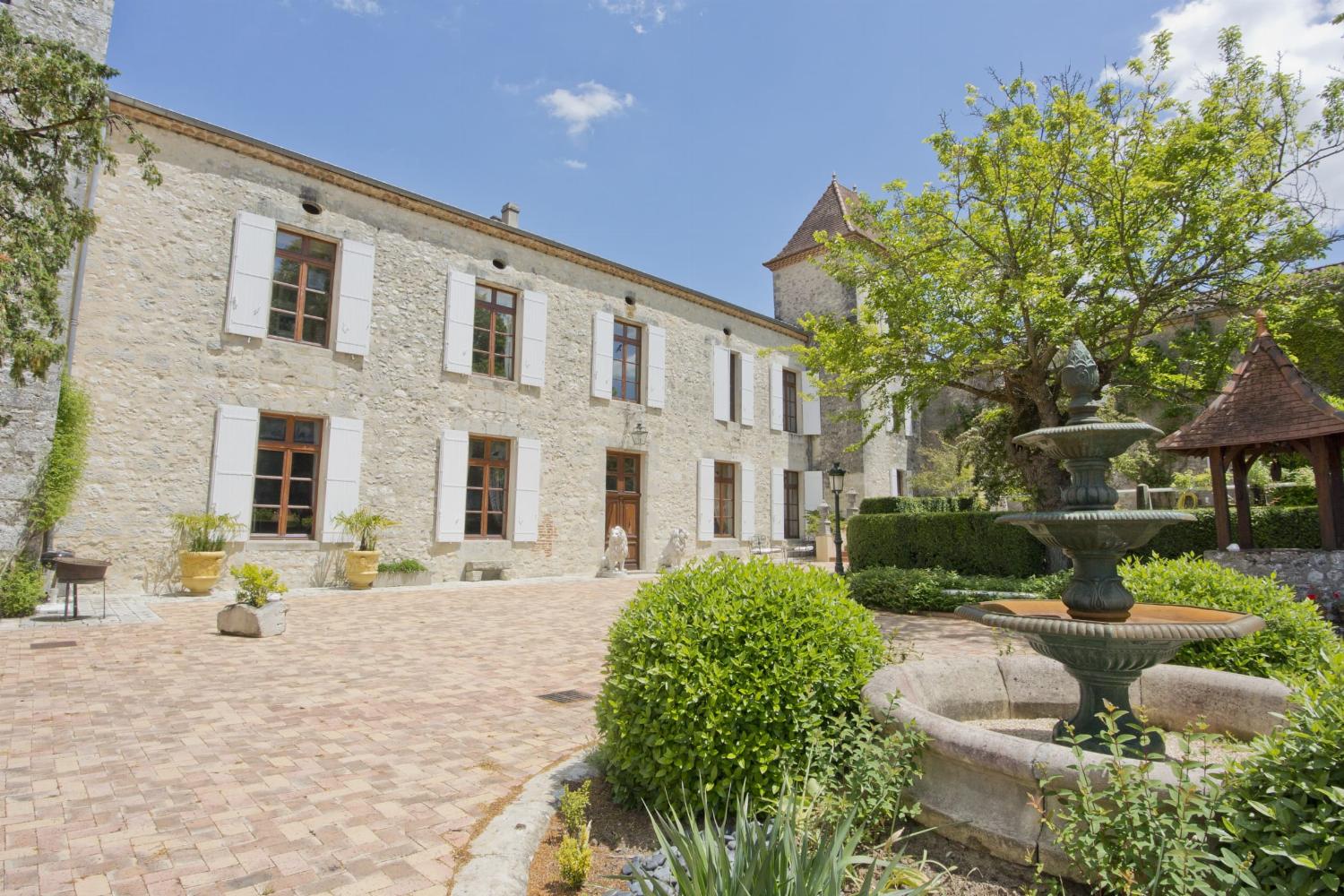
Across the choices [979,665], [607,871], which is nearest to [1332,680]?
[979,665]

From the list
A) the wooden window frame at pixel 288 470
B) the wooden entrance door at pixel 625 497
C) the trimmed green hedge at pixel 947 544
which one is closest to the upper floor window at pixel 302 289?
the wooden window frame at pixel 288 470

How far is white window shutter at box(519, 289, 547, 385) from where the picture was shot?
42.7 feet

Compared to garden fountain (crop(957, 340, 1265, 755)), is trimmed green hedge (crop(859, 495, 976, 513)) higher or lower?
higher

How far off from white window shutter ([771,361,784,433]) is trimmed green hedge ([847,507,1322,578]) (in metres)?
5.38

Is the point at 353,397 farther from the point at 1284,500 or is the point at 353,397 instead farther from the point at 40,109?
the point at 1284,500

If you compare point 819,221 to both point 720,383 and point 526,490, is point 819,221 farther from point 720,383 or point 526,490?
point 526,490

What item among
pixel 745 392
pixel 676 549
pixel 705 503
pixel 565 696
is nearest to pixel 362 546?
pixel 676 549

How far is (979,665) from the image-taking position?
3502 mm

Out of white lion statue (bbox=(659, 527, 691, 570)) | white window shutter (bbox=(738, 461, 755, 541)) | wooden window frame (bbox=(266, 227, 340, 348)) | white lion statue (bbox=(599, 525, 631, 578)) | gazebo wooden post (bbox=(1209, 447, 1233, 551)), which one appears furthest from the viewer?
white window shutter (bbox=(738, 461, 755, 541))

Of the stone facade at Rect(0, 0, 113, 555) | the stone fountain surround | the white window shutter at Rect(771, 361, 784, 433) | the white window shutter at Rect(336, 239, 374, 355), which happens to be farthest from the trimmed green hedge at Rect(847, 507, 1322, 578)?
the stone facade at Rect(0, 0, 113, 555)

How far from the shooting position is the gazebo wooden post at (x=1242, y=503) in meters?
8.34

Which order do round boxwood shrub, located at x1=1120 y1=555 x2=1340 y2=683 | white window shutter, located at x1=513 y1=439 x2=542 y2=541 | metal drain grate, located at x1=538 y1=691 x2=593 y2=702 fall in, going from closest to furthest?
round boxwood shrub, located at x1=1120 y1=555 x2=1340 y2=683 < metal drain grate, located at x1=538 y1=691 x2=593 y2=702 < white window shutter, located at x1=513 y1=439 x2=542 y2=541

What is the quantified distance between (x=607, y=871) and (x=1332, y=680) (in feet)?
7.78

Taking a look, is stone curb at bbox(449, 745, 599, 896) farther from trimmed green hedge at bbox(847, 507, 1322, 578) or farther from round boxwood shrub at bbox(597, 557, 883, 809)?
trimmed green hedge at bbox(847, 507, 1322, 578)
